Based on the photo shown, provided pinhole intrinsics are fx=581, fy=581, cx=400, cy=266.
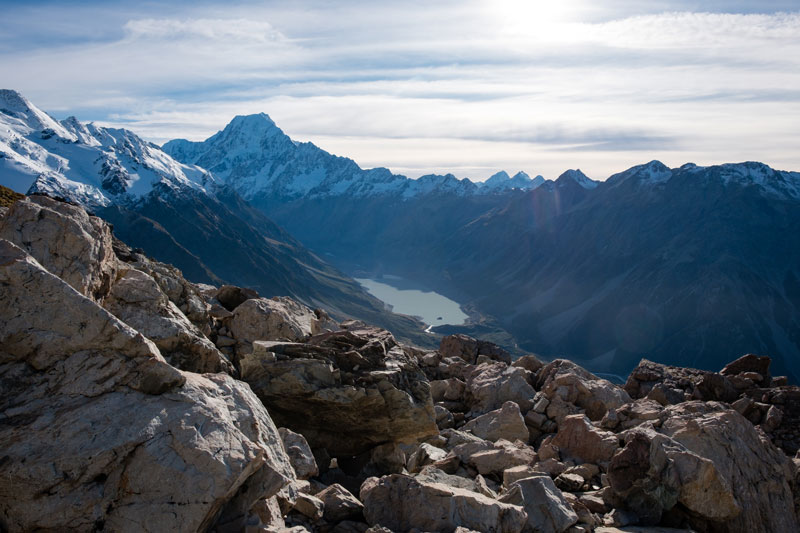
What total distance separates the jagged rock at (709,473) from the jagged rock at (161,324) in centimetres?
961

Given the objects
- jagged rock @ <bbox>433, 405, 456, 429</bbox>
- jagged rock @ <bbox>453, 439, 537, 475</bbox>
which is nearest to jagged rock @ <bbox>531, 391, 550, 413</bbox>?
jagged rock @ <bbox>433, 405, 456, 429</bbox>

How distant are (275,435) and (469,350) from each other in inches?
1041

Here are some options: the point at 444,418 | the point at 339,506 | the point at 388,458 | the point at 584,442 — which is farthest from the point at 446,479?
the point at 444,418

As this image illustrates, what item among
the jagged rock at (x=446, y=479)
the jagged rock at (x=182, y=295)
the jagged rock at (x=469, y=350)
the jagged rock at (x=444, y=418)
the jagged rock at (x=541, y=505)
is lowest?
the jagged rock at (x=469, y=350)

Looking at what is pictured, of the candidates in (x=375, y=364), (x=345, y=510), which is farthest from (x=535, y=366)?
(x=345, y=510)

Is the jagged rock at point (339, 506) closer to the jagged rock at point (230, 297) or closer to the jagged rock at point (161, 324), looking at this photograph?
the jagged rock at point (161, 324)

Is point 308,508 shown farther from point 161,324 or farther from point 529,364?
point 529,364

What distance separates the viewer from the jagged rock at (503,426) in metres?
19.3

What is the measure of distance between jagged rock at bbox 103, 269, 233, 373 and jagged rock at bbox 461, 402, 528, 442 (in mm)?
9485

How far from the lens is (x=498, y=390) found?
23203 millimetres

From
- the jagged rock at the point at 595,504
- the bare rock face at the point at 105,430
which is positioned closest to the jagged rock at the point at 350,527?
the bare rock face at the point at 105,430

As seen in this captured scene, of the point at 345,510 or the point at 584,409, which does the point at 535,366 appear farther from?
the point at 345,510

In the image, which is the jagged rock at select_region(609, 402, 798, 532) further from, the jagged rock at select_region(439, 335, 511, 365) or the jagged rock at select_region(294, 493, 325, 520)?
the jagged rock at select_region(439, 335, 511, 365)

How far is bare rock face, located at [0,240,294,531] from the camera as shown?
773 cm
